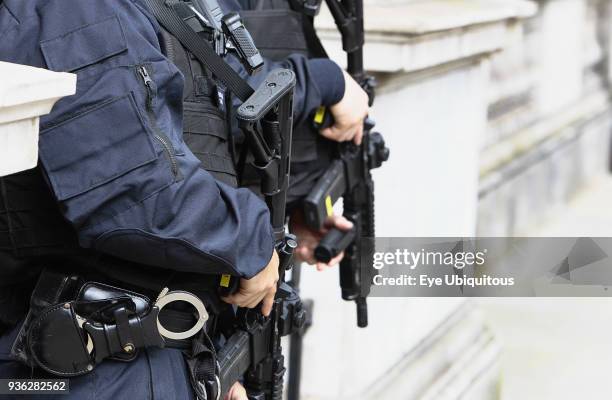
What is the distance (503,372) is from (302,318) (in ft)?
10.4

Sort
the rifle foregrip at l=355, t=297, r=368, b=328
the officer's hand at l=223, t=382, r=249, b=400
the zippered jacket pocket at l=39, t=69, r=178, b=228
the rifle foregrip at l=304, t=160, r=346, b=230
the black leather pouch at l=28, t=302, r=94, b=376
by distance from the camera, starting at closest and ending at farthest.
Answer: the zippered jacket pocket at l=39, t=69, r=178, b=228
the black leather pouch at l=28, t=302, r=94, b=376
the officer's hand at l=223, t=382, r=249, b=400
the rifle foregrip at l=304, t=160, r=346, b=230
the rifle foregrip at l=355, t=297, r=368, b=328

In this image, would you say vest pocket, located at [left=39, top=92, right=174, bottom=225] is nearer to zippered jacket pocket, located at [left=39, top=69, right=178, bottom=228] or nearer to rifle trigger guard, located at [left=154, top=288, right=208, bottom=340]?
zippered jacket pocket, located at [left=39, top=69, right=178, bottom=228]

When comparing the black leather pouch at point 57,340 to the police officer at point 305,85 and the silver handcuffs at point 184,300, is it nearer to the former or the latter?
the silver handcuffs at point 184,300

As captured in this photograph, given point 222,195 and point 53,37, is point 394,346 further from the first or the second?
point 53,37

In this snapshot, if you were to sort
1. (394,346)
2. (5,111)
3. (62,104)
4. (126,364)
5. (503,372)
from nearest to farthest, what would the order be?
1. (5,111)
2. (62,104)
3. (126,364)
4. (394,346)
5. (503,372)

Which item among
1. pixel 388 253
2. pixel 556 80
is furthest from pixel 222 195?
pixel 556 80

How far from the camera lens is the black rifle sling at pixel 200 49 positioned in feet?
7.82

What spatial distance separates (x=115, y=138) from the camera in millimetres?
2154

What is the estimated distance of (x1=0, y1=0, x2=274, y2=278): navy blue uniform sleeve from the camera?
2.13m

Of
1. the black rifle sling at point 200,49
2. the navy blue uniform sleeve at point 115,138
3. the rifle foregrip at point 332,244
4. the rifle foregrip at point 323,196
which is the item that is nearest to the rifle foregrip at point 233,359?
the navy blue uniform sleeve at point 115,138

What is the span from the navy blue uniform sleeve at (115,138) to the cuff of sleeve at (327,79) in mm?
795

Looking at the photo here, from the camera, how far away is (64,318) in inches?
87.8

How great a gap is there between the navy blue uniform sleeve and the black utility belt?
115mm

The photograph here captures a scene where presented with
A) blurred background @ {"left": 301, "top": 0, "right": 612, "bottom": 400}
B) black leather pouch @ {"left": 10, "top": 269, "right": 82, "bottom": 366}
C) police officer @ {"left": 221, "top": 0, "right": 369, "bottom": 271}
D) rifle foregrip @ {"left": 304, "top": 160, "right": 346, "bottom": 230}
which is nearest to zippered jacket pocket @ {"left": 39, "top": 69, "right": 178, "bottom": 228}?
black leather pouch @ {"left": 10, "top": 269, "right": 82, "bottom": 366}
